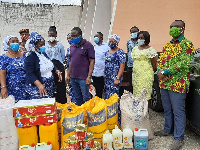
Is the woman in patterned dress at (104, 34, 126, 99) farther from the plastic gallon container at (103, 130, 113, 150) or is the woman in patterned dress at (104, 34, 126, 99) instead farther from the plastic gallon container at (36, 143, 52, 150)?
the plastic gallon container at (36, 143, 52, 150)

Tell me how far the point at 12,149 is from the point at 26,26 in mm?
8242

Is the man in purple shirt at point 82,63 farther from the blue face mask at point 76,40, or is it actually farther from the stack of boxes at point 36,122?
the stack of boxes at point 36,122

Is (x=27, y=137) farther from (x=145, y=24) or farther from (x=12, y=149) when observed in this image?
(x=145, y=24)

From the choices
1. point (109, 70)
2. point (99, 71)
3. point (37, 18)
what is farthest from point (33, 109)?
point (37, 18)

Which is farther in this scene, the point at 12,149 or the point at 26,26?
the point at 26,26

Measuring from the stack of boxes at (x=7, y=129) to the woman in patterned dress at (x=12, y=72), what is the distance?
0.47 metres

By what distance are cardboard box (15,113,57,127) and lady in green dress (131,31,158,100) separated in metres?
1.72

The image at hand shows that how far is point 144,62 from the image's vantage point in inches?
152

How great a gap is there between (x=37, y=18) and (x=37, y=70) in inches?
309

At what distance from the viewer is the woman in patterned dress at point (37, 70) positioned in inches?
128

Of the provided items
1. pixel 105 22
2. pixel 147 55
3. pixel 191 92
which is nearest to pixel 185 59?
pixel 191 92

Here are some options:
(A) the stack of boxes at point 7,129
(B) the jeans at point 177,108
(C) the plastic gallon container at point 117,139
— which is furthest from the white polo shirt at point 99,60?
(A) the stack of boxes at point 7,129

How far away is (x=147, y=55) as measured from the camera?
381 cm

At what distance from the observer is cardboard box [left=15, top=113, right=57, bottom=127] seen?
3.03 m
